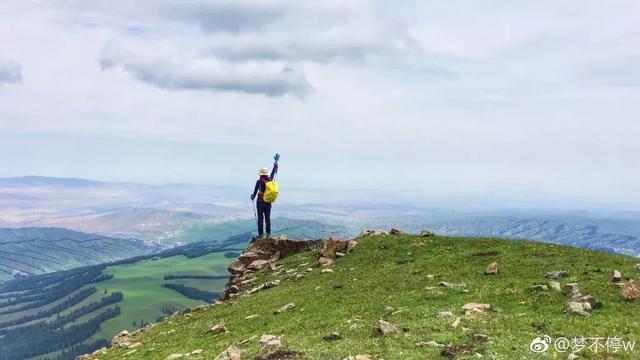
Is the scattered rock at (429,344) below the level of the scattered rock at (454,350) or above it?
below

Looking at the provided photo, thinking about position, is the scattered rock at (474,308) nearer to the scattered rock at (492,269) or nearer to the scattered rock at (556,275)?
the scattered rock at (556,275)

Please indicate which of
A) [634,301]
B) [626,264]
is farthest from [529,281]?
[626,264]

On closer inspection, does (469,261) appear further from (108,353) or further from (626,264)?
(108,353)

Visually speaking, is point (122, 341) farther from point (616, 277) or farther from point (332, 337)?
point (616, 277)

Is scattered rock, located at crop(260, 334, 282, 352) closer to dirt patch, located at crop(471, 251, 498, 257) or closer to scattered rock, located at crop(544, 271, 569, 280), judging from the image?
scattered rock, located at crop(544, 271, 569, 280)

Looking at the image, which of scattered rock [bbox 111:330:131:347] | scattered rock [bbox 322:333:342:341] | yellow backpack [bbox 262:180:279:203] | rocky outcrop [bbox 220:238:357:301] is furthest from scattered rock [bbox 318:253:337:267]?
scattered rock [bbox 322:333:342:341]

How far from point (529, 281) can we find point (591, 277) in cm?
323

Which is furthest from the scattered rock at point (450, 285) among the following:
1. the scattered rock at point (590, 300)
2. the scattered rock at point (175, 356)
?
the scattered rock at point (175, 356)

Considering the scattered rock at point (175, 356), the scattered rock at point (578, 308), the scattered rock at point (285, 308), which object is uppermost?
the scattered rock at point (578, 308)

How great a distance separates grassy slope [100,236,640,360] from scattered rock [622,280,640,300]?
18.7 inches

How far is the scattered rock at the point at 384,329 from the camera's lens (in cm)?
2030

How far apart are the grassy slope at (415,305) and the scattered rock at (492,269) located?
0.45m

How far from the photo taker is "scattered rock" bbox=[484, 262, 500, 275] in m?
29.8

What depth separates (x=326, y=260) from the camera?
3994 centimetres
